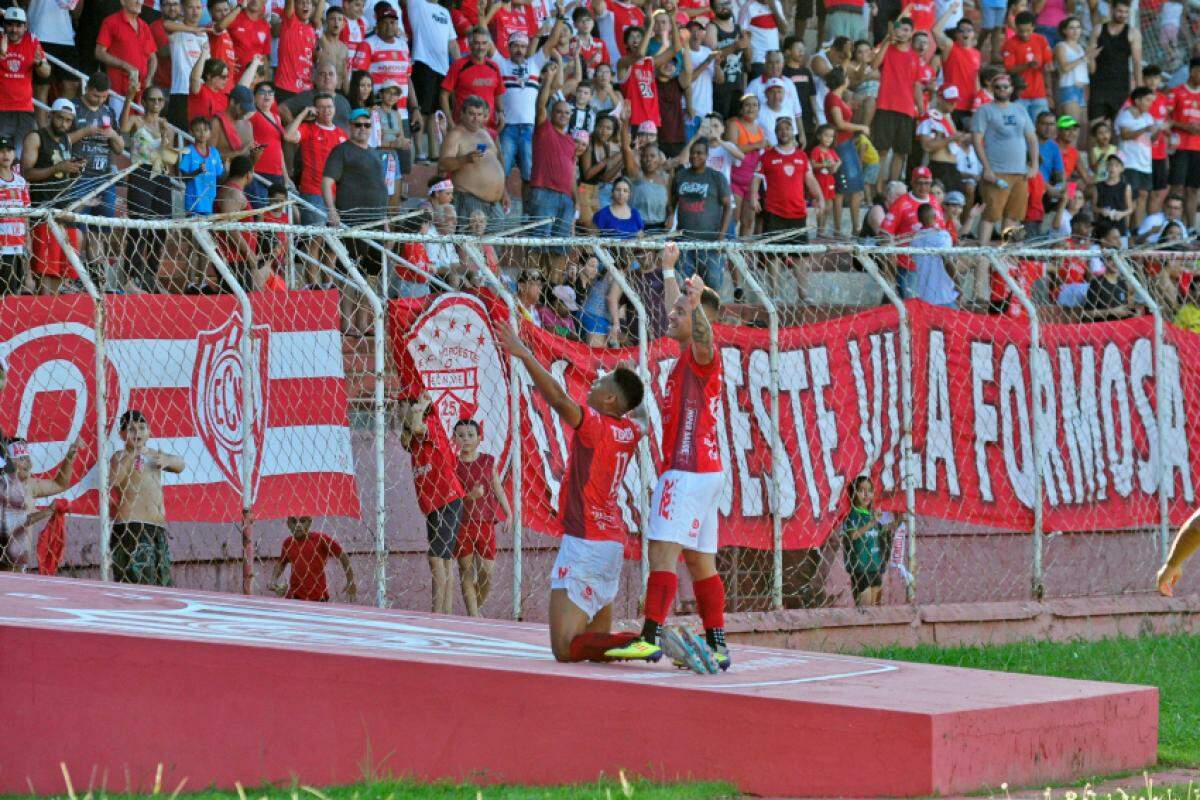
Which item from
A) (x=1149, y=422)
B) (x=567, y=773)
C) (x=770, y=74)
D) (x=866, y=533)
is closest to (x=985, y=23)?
(x=770, y=74)

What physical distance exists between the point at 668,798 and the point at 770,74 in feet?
50.1

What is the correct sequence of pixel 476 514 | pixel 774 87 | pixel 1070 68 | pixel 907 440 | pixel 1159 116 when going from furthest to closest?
pixel 1070 68 → pixel 1159 116 → pixel 774 87 → pixel 907 440 → pixel 476 514

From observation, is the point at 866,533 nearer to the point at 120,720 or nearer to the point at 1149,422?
the point at 1149,422

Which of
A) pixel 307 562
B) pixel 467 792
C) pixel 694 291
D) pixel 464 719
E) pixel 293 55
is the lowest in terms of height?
pixel 467 792

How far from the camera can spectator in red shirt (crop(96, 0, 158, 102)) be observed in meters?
17.4

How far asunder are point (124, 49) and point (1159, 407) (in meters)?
9.93

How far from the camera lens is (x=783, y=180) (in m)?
20.2

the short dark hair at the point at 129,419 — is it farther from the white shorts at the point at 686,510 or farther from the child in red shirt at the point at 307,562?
the white shorts at the point at 686,510

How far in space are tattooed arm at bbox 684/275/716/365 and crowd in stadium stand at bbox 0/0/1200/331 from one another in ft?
8.81

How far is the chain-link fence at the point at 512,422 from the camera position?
10867 mm

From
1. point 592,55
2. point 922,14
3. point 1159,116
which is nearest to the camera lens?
point 592,55

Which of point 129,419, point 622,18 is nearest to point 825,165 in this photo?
point 622,18

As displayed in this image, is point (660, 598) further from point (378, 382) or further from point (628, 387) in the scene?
point (378, 382)

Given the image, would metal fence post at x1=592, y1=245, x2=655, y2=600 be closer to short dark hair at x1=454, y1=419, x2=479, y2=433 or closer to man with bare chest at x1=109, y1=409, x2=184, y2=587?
short dark hair at x1=454, y1=419, x2=479, y2=433
